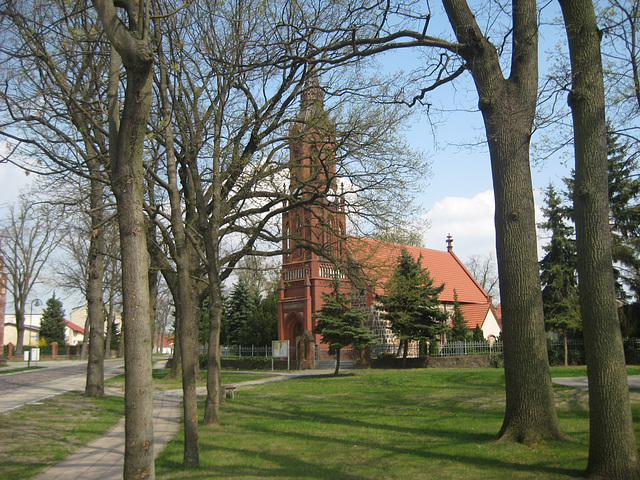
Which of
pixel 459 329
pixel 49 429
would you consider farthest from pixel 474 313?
pixel 49 429

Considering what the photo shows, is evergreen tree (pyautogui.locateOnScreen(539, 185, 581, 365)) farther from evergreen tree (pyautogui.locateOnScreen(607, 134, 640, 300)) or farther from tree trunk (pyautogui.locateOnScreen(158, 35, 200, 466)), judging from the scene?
tree trunk (pyautogui.locateOnScreen(158, 35, 200, 466))

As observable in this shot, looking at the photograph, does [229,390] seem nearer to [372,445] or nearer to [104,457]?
[104,457]

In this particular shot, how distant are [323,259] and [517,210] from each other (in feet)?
88.4

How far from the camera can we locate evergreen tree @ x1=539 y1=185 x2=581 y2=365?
27656 millimetres

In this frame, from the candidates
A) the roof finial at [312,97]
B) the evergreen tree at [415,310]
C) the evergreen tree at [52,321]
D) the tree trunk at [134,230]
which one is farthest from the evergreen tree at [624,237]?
the evergreen tree at [52,321]

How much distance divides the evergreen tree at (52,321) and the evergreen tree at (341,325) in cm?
5939

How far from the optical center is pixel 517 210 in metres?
8.43

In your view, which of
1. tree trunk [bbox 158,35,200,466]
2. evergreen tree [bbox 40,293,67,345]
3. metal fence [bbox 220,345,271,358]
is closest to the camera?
tree trunk [bbox 158,35,200,466]

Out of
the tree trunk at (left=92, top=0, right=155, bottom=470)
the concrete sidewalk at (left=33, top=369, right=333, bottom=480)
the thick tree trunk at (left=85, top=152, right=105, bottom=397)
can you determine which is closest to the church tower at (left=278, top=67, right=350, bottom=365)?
the concrete sidewalk at (left=33, top=369, right=333, bottom=480)

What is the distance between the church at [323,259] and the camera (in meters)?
14.5

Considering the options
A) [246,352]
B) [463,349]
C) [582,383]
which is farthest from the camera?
[246,352]

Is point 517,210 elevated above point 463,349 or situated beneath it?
elevated above

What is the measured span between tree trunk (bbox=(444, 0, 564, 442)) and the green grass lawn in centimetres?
57

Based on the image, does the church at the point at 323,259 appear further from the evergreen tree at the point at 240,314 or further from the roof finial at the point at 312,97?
the evergreen tree at the point at 240,314
